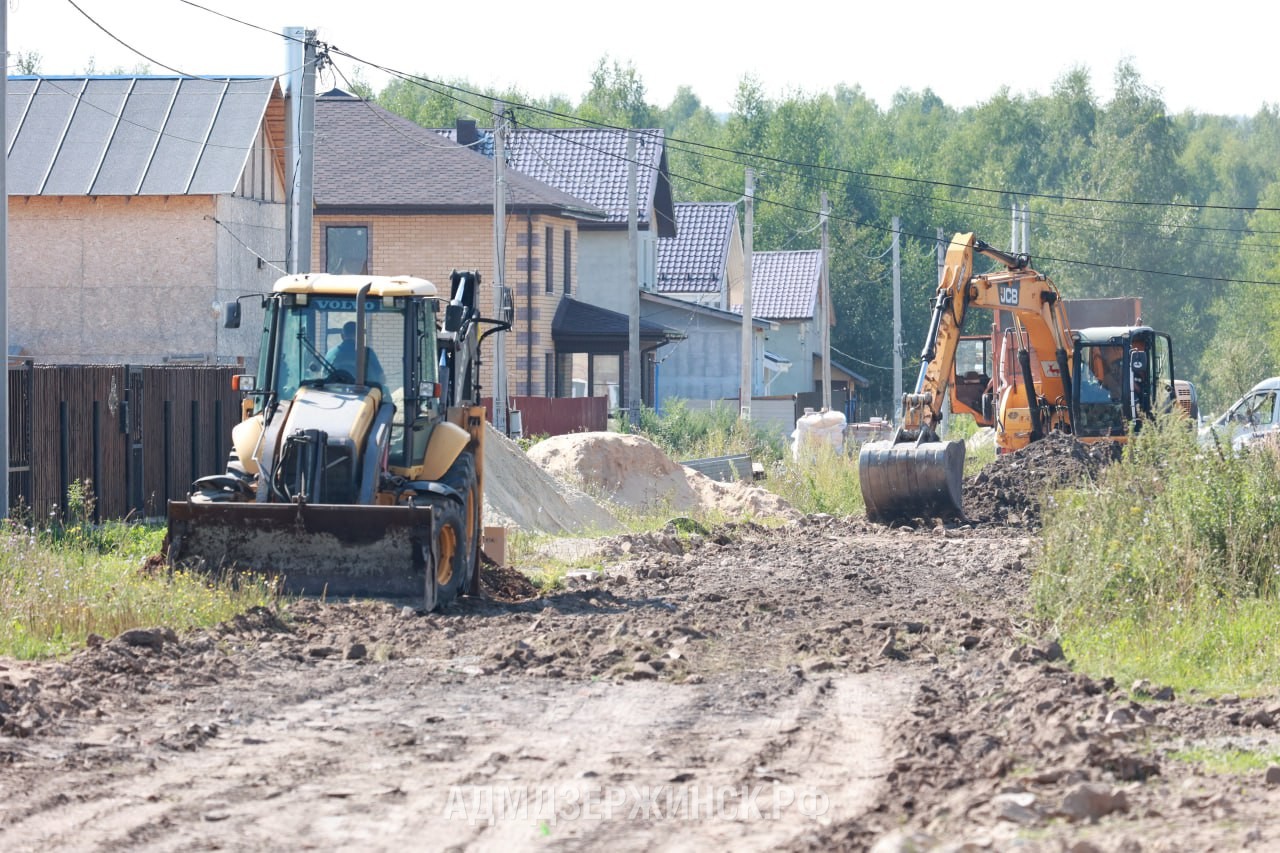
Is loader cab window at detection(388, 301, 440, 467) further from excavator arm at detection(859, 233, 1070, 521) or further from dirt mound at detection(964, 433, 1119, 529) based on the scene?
dirt mound at detection(964, 433, 1119, 529)

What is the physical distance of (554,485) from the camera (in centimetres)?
2381

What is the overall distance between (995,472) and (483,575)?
11.5 m

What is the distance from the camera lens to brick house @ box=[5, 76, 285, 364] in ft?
98.6

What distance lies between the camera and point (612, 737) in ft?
27.9

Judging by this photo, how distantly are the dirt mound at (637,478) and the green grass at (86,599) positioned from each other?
12316 mm

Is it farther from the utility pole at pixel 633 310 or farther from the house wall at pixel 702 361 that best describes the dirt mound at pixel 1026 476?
the house wall at pixel 702 361

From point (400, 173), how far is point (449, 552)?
2876cm

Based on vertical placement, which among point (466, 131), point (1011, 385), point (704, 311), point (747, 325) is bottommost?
point (1011, 385)

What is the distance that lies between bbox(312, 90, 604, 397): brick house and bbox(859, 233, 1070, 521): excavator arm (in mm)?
15478

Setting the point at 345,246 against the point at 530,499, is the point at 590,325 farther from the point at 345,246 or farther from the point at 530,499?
the point at 530,499

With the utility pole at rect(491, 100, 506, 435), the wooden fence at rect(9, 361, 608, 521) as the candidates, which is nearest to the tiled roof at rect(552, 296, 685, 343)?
the utility pole at rect(491, 100, 506, 435)

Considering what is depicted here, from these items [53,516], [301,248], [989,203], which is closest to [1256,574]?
[53,516]

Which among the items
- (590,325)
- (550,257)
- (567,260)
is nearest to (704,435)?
(590,325)

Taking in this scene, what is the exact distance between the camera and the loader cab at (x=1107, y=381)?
2720cm
